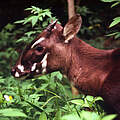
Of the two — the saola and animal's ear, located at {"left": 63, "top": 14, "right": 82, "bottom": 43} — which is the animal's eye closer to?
the saola

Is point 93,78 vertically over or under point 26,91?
over

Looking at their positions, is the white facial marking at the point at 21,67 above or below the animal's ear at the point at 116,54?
below

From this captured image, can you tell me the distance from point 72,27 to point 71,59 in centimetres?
41

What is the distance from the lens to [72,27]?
3072 millimetres

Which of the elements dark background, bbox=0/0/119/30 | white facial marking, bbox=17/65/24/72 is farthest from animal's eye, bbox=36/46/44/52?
dark background, bbox=0/0/119/30

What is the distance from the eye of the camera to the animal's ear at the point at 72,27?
304 cm

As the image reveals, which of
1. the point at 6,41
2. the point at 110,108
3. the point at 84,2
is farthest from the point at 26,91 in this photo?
the point at 84,2

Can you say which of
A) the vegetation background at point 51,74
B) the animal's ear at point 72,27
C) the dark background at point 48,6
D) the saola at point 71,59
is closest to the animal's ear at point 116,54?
the saola at point 71,59

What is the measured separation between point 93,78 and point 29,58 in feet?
2.86

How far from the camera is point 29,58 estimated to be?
3195 millimetres

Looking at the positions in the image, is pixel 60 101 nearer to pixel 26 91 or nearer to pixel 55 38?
pixel 26 91

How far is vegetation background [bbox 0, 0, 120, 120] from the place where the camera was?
2.96 metres

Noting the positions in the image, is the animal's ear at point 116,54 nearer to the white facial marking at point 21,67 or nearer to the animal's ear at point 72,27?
the animal's ear at point 72,27

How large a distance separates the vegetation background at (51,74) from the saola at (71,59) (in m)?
0.25
